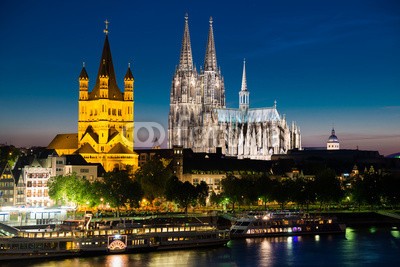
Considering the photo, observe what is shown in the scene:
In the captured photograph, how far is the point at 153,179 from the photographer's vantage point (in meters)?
120

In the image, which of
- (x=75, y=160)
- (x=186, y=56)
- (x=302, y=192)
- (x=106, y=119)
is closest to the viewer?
(x=302, y=192)

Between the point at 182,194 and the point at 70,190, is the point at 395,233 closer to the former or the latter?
the point at 182,194

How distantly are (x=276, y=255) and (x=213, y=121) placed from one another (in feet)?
344

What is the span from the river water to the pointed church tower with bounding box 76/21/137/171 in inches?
1904

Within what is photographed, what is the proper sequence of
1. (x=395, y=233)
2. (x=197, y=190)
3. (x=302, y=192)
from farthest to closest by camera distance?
(x=302, y=192)
(x=197, y=190)
(x=395, y=233)

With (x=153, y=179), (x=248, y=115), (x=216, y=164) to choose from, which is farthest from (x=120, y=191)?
(x=248, y=115)

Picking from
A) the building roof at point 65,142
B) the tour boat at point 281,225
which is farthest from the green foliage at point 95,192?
the building roof at point 65,142

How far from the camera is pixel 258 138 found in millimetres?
187750

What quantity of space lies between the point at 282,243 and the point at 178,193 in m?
27.7

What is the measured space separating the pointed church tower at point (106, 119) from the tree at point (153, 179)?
11.6 m

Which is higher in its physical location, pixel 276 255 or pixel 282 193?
pixel 282 193

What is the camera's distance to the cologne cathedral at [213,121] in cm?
18138

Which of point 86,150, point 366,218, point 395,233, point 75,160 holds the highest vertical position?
point 86,150

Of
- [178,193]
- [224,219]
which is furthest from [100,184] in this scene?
[224,219]
